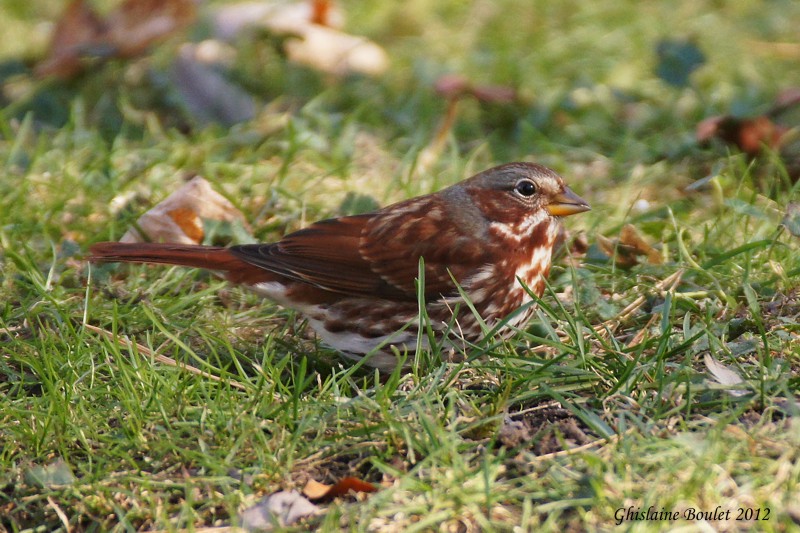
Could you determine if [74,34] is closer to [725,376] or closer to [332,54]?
[332,54]

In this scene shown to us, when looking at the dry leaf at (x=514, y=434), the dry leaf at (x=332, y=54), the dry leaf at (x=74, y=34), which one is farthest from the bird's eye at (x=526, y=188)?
the dry leaf at (x=74, y=34)

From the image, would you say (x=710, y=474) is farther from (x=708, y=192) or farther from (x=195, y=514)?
(x=708, y=192)

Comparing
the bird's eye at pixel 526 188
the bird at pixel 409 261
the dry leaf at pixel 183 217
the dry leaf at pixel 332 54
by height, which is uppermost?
the bird's eye at pixel 526 188

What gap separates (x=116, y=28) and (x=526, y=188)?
321 centimetres

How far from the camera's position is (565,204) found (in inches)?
160

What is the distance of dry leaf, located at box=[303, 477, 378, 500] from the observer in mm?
2834

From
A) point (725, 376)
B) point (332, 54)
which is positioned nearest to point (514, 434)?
point (725, 376)

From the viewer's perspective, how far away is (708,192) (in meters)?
5.07

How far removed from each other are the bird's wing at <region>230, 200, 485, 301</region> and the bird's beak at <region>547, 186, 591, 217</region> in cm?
42

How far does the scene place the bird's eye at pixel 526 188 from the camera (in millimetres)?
4070

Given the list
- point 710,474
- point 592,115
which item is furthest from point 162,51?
point 710,474

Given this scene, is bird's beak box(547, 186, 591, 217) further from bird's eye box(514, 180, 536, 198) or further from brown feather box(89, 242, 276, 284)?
brown feather box(89, 242, 276, 284)

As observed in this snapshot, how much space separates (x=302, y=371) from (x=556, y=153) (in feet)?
8.55

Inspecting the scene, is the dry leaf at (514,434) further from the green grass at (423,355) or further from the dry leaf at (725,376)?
the dry leaf at (725,376)
